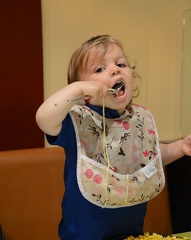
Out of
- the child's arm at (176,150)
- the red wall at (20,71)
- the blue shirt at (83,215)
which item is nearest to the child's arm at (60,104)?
the blue shirt at (83,215)

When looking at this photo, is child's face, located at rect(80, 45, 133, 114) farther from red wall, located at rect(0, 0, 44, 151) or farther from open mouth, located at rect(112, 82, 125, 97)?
red wall, located at rect(0, 0, 44, 151)

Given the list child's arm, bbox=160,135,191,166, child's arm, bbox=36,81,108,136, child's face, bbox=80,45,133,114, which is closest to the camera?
child's arm, bbox=36,81,108,136

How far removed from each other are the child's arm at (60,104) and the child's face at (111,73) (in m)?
0.08

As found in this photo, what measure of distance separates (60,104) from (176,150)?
0.44 meters

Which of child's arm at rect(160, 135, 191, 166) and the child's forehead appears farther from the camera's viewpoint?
child's arm at rect(160, 135, 191, 166)

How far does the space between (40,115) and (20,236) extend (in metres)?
0.81

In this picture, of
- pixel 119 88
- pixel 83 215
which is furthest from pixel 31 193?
→ pixel 119 88

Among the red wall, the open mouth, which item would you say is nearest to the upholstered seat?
the red wall

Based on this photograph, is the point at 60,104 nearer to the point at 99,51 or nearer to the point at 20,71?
the point at 99,51

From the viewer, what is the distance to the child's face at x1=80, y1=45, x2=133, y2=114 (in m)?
0.80

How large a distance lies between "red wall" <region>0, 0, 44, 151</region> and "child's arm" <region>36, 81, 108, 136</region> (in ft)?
3.22

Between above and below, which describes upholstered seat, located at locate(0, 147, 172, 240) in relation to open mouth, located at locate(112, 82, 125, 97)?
below

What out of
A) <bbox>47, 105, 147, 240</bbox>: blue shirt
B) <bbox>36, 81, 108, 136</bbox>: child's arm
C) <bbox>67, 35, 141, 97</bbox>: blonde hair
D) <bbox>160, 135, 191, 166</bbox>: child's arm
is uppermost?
<bbox>67, 35, 141, 97</bbox>: blonde hair

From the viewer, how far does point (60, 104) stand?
686 mm
